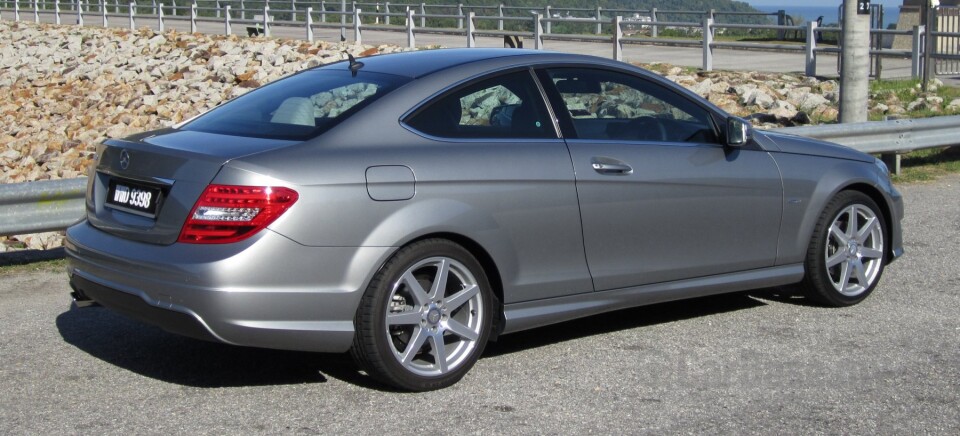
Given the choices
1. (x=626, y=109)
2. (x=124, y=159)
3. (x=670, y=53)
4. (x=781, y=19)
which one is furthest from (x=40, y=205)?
(x=781, y=19)

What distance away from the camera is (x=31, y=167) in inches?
803

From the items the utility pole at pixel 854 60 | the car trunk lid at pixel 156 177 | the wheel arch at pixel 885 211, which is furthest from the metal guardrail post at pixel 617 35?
the car trunk lid at pixel 156 177

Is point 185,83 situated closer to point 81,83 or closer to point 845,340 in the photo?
point 81,83

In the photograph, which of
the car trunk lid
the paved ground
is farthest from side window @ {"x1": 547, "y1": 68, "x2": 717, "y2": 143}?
the paved ground

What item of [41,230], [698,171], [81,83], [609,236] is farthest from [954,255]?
[81,83]

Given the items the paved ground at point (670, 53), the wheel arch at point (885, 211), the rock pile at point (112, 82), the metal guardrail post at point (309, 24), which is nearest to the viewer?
the wheel arch at point (885, 211)

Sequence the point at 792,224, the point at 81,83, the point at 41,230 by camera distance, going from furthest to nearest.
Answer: the point at 81,83, the point at 41,230, the point at 792,224

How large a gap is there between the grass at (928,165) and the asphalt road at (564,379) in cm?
560

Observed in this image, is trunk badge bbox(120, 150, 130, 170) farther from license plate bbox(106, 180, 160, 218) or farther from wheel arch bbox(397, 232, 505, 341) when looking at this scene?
wheel arch bbox(397, 232, 505, 341)

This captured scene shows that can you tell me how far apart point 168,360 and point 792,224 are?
337 centimetres

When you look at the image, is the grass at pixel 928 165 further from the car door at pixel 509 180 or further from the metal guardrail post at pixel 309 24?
the metal guardrail post at pixel 309 24

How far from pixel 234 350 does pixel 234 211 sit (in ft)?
4.57

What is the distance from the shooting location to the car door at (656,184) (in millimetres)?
6133

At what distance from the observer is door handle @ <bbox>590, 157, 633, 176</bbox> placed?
Result: 240 inches
